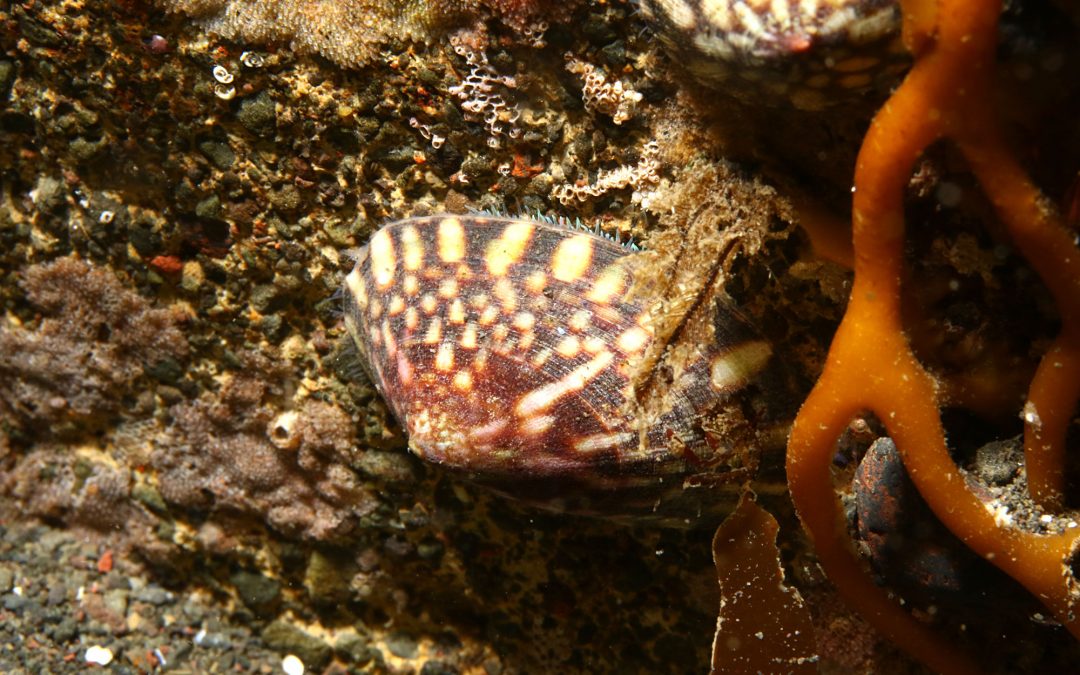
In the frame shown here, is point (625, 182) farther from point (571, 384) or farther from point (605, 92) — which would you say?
point (571, 384)

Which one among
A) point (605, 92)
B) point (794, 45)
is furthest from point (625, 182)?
point (794, 45)

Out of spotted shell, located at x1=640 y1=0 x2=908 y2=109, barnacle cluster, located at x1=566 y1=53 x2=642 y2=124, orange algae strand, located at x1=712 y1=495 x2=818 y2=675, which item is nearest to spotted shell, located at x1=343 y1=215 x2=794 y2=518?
orange algae strand, located at x1=712 y1=495 x2=818 y2=675

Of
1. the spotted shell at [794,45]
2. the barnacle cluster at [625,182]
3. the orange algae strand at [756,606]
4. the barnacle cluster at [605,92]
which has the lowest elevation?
the orange algae strand at [756,606]

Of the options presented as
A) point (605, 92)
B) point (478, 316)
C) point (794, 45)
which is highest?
point (794, 45)

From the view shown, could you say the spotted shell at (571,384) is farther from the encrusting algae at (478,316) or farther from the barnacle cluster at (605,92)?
the barnacle cluster at (605,92)

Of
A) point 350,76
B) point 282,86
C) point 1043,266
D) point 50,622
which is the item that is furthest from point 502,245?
point 50,622

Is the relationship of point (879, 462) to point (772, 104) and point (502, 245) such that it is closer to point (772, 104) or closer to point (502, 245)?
point (772, 104)

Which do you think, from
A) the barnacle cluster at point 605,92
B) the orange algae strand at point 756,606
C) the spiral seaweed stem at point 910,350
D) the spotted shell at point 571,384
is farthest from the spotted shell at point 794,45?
the orange algae strand at point 756,606
